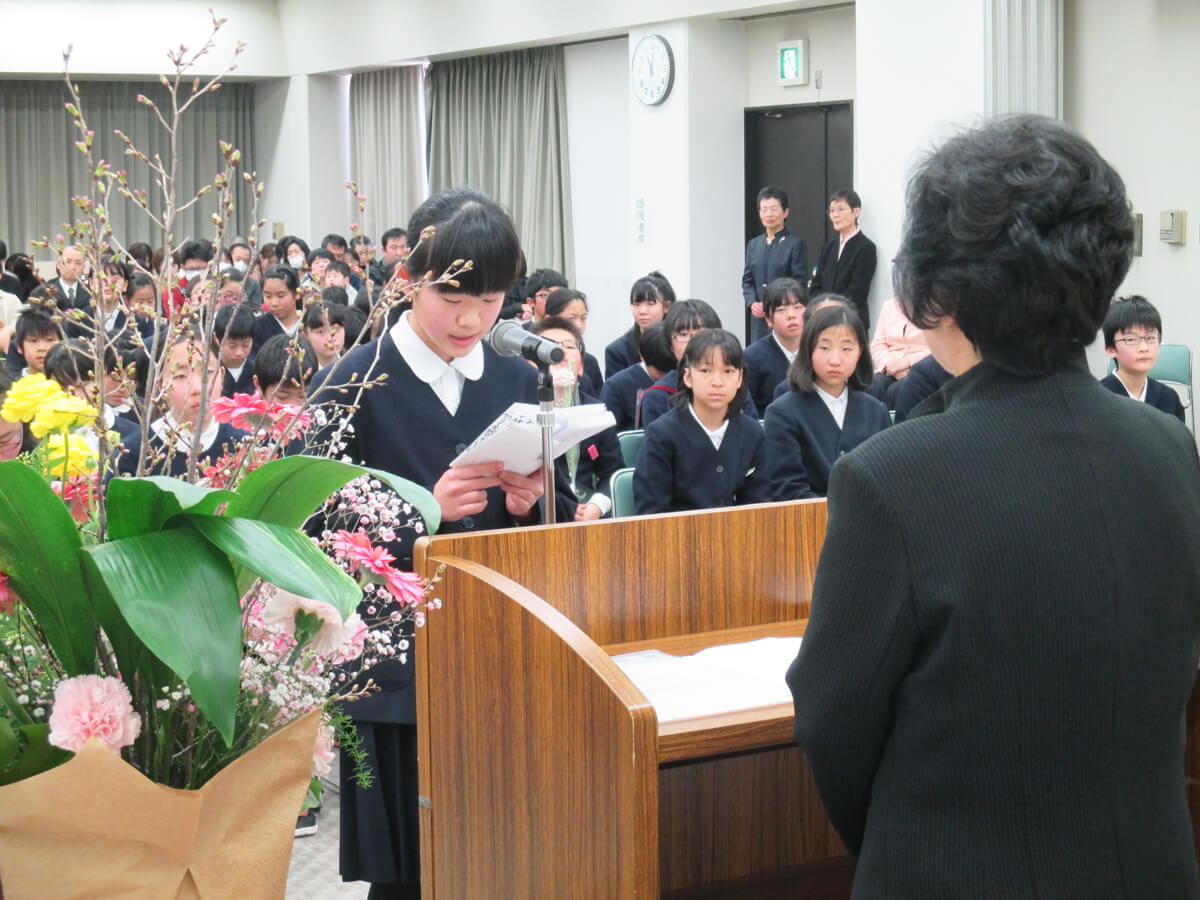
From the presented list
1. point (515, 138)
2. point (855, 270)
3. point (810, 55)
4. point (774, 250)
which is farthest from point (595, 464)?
point (515, 138)

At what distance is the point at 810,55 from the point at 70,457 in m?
8.21

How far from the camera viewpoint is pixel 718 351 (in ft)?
12.2

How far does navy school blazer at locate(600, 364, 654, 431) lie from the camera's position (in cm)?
507

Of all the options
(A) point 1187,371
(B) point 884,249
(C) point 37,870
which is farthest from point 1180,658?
(B) point 884,249

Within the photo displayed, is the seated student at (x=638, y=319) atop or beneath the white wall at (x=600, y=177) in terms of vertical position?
beneath

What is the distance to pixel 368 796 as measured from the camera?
6.68ft

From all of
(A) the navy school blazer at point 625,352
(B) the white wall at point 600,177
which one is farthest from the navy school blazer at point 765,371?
(B) the white wall at point 600,177

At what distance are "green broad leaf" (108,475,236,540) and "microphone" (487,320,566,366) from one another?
100 cm

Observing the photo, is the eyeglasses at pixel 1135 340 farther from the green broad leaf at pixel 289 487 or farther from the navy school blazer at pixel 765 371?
the green broad leaf at pixel 289 487

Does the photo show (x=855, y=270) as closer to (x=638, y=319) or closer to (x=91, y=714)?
(x=638, y=319)

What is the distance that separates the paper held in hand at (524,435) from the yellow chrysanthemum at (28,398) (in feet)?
2.81

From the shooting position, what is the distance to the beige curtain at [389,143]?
39.2ft

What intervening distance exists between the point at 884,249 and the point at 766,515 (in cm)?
577

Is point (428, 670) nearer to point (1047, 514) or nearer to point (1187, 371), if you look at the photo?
point (1047, 514)
